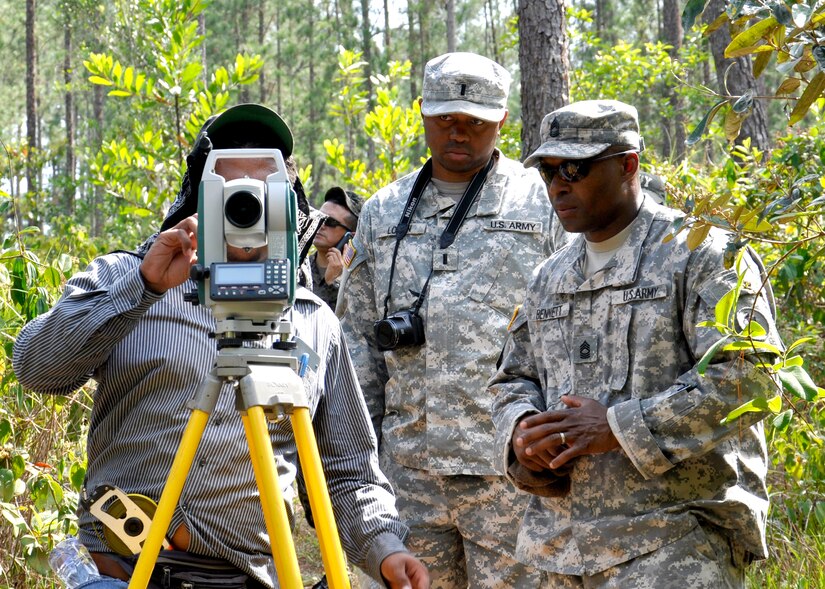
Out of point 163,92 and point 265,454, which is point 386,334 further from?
point 163,92

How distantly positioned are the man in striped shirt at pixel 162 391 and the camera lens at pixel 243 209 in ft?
0.46

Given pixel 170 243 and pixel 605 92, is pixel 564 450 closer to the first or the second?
pixel 170 243

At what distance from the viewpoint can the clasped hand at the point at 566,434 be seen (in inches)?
100

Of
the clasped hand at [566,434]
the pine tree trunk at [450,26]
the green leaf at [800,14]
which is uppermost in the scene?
the pine tree trunk at [450,26]

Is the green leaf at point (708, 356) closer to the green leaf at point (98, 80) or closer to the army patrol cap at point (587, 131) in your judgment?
the army patrol cap at point (587, 131)

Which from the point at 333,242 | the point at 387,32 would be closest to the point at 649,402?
the point at 333,242

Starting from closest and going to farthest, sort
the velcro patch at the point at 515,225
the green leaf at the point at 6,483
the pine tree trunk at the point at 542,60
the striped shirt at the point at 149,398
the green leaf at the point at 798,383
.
A: the striped shirt at the point at 149,398 < the green leaf at the point at 798,383 < the green leaf at the point at 6,483 < the velcro patch at the point at 515,225 < the pine tree trunk at the point at 542,60

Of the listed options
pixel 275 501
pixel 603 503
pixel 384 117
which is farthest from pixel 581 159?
pixel 384 117

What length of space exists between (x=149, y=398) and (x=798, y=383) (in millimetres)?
1281

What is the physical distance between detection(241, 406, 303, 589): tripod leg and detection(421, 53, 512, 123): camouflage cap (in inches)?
81.6

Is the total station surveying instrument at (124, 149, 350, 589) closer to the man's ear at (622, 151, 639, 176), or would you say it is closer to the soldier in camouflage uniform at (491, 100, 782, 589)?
the soldier in camouflage uniform at (491, 100, 782, 589)

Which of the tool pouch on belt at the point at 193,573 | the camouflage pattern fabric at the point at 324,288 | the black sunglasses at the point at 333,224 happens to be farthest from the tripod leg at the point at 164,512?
the black sunglasses at the point at 333,224

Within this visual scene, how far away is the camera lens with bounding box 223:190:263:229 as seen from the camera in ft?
6.12

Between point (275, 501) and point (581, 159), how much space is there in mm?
1316
